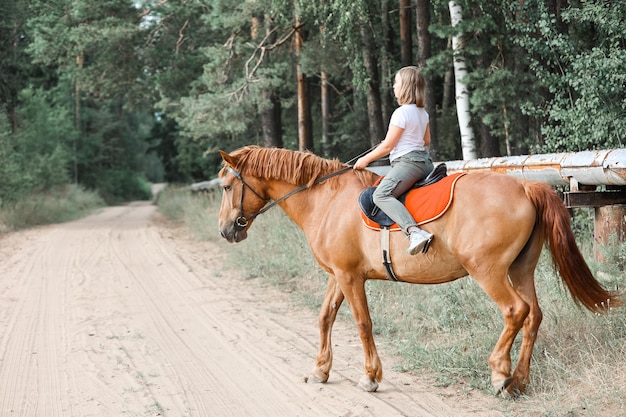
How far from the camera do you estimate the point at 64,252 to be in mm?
15359

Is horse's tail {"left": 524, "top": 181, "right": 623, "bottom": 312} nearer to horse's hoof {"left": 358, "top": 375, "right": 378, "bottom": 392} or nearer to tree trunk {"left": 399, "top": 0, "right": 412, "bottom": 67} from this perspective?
horse's hoof {"left": 358, "top": 375, "right": 378, "bottom": 392}

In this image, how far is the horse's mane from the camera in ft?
21.4

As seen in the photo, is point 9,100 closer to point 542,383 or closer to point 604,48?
point 604,48

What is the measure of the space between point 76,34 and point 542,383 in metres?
19.2

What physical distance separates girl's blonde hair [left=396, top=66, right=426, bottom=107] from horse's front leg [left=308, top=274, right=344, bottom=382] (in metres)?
1.88

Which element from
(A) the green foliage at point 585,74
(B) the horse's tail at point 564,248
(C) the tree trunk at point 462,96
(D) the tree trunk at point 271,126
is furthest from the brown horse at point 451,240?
(D) the tree trunk at point 271,126

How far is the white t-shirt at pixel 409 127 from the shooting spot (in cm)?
566

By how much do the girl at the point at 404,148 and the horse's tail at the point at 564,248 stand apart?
0.96 metres

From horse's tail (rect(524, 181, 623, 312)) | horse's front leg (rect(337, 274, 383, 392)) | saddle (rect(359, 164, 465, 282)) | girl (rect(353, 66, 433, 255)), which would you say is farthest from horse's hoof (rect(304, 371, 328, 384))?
horse's tail (rect(524, 181, 623, 312))

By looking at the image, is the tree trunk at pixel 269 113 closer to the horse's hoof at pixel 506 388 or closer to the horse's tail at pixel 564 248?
the horse's tail at pixel 564 248

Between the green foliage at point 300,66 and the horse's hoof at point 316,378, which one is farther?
the green foliage at point 300,66

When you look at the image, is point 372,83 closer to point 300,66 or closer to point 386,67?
point 386,67

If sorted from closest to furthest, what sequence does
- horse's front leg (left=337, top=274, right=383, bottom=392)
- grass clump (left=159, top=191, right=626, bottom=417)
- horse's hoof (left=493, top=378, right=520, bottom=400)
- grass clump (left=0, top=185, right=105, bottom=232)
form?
1. grass clump (left=159, top=191, right=626, bottom=417)
2. horse's hoof (left=493, top=378, right=520, bottom=400)
3. horse's front leg (left=337, top=274, right=383, bottom=392)
4. grass clump (left=0, top=185, right=105, bottom=232)

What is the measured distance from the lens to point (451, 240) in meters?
5.43
